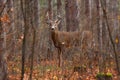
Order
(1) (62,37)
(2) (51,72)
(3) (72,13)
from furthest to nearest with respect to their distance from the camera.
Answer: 1. (1) (62,37)
2. (3) (72,13)
3. (2) (51,72)

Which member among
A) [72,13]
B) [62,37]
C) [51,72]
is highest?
[72,13]

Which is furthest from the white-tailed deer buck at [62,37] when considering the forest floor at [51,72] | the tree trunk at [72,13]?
the forest floor at [51,72]

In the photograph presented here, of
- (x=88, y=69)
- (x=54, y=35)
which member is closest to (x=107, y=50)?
(x=88, y=69)

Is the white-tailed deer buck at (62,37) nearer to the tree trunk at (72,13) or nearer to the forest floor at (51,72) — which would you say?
the tree trunk at (72,13)


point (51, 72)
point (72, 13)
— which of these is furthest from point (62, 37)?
point (51, 72)

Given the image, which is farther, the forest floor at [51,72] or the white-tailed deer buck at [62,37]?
the white-tailed deer buck at [62,37]

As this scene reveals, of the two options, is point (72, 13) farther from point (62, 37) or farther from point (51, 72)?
point (51, 72)

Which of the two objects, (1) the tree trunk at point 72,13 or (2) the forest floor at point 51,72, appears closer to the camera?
(2) the forest floor at point 51,72

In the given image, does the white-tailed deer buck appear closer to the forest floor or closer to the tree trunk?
the tree trunk

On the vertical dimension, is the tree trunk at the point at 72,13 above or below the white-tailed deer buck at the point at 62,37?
above

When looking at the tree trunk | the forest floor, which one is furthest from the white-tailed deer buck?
the forest floor

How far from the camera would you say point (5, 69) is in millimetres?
7449

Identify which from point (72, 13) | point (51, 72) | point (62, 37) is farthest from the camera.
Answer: point (62, 37)

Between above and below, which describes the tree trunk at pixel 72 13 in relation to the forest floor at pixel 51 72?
above
